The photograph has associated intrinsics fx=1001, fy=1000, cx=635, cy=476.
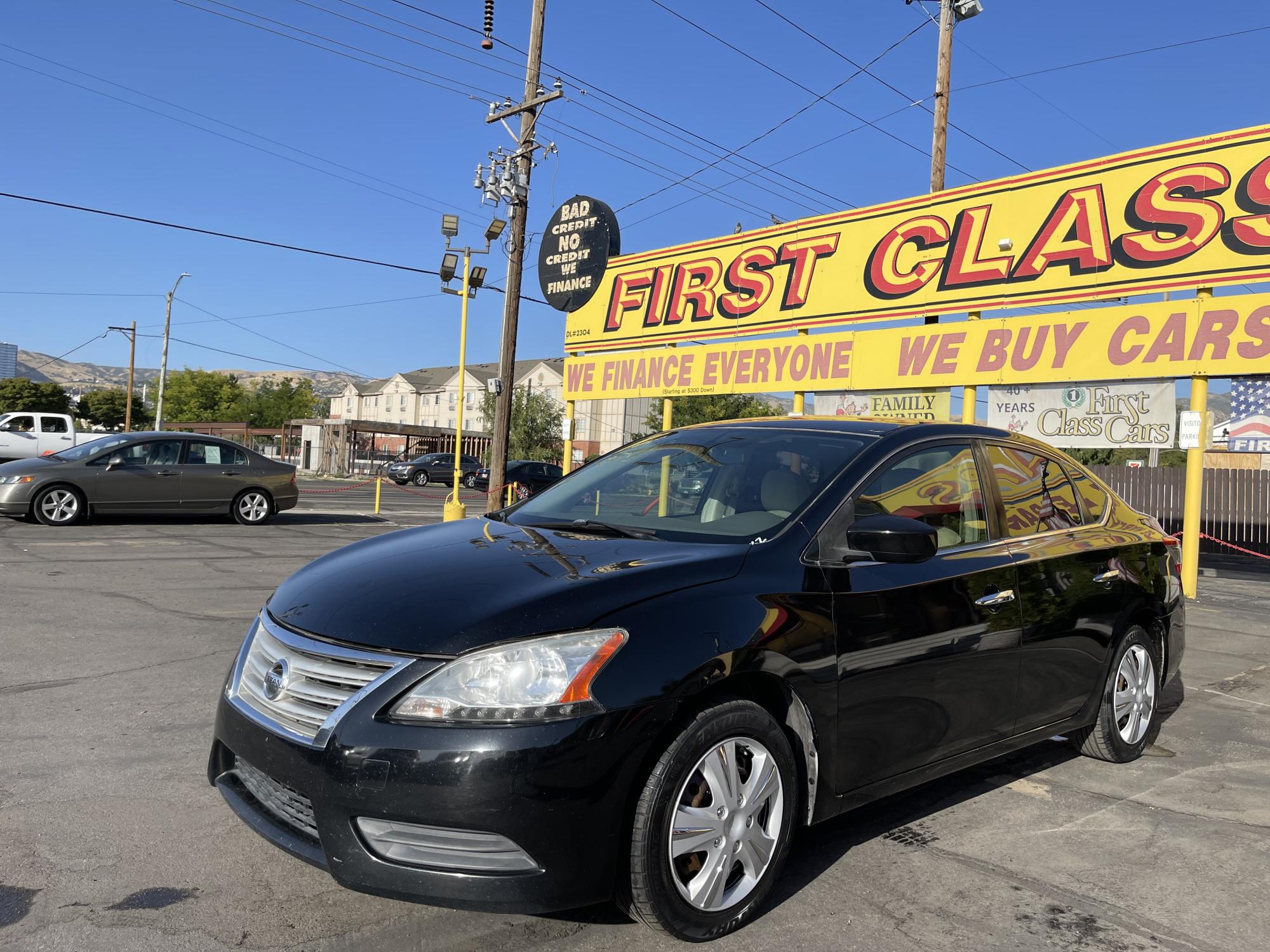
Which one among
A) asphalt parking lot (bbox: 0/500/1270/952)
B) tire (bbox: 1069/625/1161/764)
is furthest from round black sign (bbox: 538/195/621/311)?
tire (bbox: 1069/625/1161/764)

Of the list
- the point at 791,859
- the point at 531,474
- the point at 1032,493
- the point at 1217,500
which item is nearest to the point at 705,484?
the point at 791,859

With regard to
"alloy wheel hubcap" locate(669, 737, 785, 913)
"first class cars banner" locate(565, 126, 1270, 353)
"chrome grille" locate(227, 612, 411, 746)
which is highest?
"first class cars banner" locate(565, 126, 1270, 353)

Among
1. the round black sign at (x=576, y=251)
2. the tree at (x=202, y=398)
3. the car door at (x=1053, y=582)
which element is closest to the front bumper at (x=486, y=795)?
the car door at (x=1053, y=582)

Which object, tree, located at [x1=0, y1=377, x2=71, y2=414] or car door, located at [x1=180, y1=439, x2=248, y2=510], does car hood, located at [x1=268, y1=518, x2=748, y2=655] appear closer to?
car door, located at [x1=180, y1=439, x2=248, y2=510]

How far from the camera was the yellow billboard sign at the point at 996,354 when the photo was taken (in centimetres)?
1142

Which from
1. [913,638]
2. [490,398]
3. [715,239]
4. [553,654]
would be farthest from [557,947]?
[490,398]

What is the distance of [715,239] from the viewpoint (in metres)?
17.1

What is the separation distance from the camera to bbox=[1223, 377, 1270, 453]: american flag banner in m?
28.4

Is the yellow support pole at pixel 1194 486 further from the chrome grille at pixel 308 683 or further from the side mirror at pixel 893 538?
the chrome grille at pixel 308 683

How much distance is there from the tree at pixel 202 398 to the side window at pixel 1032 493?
5048 inches

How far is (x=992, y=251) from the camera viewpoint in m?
13.4

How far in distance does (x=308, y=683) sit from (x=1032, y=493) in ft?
10.7

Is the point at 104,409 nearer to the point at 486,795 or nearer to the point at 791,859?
the point at 791,859

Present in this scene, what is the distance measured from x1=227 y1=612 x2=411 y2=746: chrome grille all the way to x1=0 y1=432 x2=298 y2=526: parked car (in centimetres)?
1349
